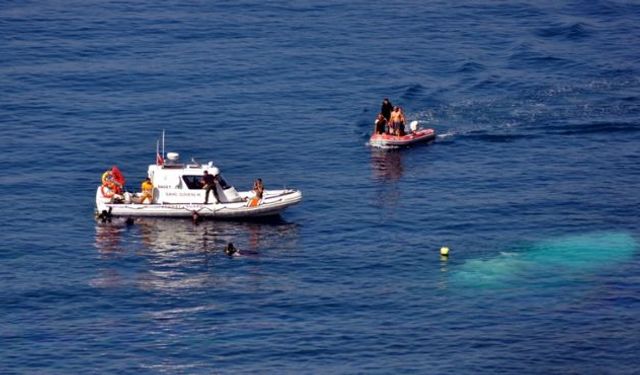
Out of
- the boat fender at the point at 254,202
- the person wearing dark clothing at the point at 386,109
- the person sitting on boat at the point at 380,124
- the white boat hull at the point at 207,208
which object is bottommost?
the white boat hull at the point at 207,208

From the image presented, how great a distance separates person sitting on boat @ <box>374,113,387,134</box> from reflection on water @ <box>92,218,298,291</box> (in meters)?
16.4

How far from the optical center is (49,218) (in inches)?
3548

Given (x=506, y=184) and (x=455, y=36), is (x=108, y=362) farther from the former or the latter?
(x=455, y=36)

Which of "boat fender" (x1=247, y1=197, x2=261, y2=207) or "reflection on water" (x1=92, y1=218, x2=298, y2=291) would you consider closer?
"reflection on water" (x1=92, y1=218, x2=298, y2=291)

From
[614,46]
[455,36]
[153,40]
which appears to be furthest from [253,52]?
[614,46]

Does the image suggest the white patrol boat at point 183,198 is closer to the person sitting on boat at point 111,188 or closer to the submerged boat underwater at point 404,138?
the person sitting on boat at point 111,188

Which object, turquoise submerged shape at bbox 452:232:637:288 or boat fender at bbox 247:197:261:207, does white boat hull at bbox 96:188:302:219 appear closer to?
boat fender at bbox 247:197:261:207

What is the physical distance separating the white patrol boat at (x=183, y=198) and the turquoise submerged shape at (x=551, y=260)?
14.0 meters

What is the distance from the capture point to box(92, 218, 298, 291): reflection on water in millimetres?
80000

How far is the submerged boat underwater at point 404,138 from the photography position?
102625 millimetres

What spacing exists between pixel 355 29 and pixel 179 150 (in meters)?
36.5

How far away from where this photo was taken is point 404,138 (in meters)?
103

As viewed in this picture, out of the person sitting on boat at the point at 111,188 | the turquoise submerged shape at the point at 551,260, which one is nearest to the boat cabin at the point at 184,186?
the person sitting on boat at the point at 111,188

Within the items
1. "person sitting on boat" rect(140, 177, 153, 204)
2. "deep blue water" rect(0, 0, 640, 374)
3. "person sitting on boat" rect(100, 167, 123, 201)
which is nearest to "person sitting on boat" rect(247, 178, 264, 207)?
"deep blue water" rect(0, 0, 640, 374)
